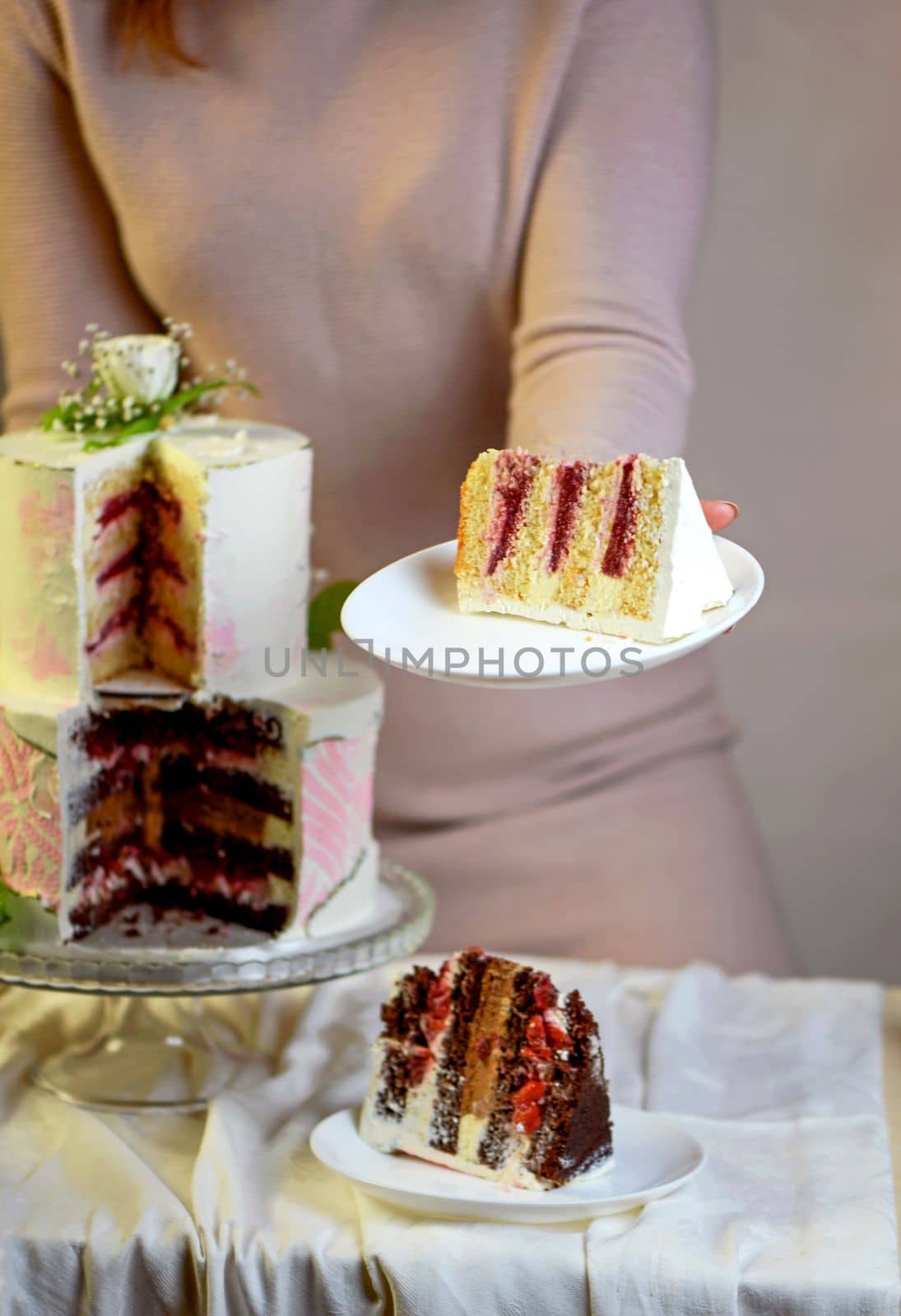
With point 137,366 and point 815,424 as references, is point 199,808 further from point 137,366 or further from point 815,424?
point 815,424

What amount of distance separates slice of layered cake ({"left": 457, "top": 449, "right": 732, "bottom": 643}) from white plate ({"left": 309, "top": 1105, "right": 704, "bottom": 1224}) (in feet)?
1.28

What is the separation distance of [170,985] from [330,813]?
22cm

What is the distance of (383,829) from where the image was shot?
1707 millimetres

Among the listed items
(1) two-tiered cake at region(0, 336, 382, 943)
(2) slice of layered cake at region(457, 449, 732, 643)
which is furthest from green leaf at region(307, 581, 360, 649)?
(2) slice of layered cake at region(457, 449, 732, 643)

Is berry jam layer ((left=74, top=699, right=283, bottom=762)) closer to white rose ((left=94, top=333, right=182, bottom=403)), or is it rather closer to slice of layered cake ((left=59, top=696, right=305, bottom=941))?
slice of layered cake ((left=59, top=696, right=305, bottom=941))

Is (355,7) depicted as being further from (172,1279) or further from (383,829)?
(172,1279)

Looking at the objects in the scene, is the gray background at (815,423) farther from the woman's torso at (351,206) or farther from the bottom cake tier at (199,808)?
the bottom cake tier at (199,808)

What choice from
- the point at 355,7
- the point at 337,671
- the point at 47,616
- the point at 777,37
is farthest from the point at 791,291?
the point at 47,616

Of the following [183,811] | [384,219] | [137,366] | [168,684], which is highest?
[384,219]

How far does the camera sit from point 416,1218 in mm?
1041

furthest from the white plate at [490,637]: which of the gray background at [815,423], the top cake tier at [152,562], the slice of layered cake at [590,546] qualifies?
the gray background at [815,423]

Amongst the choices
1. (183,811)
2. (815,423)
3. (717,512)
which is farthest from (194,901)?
(815,423)

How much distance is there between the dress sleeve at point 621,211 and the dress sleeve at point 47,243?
1.44 feet

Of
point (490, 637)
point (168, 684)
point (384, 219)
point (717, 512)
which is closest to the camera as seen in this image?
point (490, 637)
